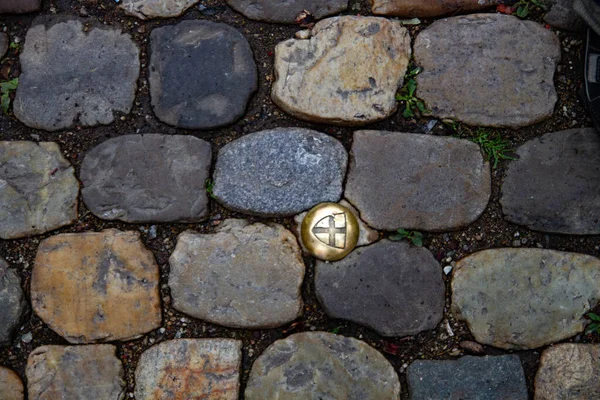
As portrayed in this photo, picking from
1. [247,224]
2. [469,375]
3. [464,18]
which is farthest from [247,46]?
[469,375]

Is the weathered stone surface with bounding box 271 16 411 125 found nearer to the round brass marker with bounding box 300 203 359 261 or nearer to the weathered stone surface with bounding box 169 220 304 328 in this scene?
the round brass marker with bounding box 300 203 359 261

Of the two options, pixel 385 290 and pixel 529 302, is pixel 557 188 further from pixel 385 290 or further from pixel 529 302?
pixel 385 290

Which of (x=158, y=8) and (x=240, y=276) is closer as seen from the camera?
(x=240, y=276)

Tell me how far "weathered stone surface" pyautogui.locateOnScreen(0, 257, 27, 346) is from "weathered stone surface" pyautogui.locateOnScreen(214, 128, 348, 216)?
0.69 m

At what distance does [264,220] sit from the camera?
1.80 metres

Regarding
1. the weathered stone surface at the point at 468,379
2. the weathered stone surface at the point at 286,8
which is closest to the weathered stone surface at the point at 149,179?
the weathered stone surface at the point at 286,8

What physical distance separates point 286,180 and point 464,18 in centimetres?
77

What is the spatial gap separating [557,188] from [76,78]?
5.09 ft

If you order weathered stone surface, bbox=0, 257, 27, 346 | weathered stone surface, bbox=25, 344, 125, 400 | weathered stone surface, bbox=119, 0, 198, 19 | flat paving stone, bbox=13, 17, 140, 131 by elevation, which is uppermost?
weathered stone surface, bbox=119, 0, 198, 19

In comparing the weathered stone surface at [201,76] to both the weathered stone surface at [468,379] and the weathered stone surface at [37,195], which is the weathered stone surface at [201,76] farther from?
the weathered stone surface at [468,379]

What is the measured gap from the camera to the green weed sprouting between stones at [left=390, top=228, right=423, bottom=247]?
5.84ft

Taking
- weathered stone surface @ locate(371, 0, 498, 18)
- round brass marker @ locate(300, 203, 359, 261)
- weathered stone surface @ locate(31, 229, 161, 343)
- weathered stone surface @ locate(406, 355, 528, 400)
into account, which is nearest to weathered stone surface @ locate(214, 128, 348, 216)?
round brass marker @ locate(300, 203, 359, 261)

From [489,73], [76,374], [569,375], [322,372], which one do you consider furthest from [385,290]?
[76,374]

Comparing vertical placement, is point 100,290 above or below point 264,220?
below
